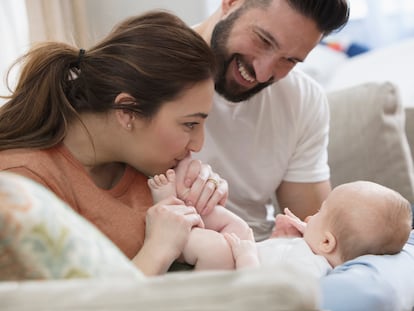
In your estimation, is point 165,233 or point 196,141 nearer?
Answer: point 165,233


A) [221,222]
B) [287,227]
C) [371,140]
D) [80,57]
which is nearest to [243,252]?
[221,222]

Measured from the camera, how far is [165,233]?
4.52ft

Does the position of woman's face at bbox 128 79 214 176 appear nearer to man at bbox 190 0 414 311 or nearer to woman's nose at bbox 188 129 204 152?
woman's nose at bbox 188 129 204 152

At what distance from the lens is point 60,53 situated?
4.90 ft

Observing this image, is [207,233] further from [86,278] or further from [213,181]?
[86,278]

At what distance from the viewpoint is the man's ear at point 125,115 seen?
143 cm

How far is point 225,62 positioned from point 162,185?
556 mm

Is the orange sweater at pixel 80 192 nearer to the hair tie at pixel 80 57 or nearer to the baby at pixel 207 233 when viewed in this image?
the baby at pixel 207 233

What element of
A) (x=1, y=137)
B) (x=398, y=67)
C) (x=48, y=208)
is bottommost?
(x=398, y=67)

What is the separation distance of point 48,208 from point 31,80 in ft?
2.36

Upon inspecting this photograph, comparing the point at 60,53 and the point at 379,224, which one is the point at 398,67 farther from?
the point at 60,53

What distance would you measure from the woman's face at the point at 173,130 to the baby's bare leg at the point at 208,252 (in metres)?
0.21

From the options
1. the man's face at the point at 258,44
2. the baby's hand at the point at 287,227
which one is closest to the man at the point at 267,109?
the man's face at the point at 258,44

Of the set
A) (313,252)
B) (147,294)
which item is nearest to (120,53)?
(313,252)
